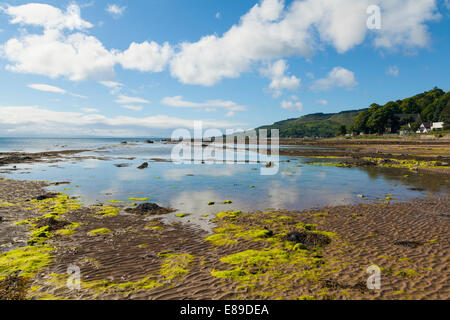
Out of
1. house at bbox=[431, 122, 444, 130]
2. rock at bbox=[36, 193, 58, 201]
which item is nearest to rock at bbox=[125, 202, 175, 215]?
rock at bbox=[36, 193, 58, 201]

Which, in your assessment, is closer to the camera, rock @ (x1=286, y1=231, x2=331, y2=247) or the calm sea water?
rock @ (x1=286, y1=231, x2=331, y2=247)

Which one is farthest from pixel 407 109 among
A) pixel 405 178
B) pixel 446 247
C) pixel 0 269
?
pixel 0 269

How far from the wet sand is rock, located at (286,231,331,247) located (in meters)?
0.31

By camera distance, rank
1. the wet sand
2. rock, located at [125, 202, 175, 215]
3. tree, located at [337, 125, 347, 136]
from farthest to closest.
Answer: tree, located at [337, 125, 347, 136], rock, located at [125, 202, 175, 215], the wet sand

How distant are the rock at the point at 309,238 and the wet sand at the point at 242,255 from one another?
309 millimetres

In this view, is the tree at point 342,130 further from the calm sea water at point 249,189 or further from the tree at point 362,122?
the calm sea water at point 249,189

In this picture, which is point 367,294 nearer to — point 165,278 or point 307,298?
point 307,298

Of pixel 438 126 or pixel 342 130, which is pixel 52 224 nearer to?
pixel 438 126

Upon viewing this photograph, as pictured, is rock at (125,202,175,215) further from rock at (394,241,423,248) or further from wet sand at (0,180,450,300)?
rock at (394,241,423,248)

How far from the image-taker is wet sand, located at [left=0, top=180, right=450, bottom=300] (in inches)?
282

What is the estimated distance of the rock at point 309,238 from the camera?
34.8 feet

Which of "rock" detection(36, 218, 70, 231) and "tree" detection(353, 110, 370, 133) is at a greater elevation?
"tree" detection(353, 110, 370, 133)

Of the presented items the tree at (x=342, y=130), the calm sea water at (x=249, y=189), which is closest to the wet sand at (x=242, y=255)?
the calm sea water at (x=249, y=189)

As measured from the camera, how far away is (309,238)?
11039 millimetres
